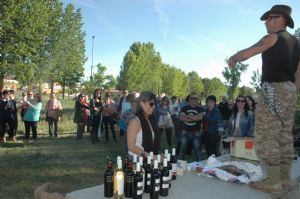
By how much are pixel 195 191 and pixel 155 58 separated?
181ft

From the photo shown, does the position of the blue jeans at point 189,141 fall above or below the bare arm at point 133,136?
below

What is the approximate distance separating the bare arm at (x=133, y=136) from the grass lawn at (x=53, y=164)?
243 cm

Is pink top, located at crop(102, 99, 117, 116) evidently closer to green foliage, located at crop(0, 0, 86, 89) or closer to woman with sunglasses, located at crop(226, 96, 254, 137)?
woman with sunglasses, located at crop(226, 96, 254, 137)

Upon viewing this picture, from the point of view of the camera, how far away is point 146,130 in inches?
181

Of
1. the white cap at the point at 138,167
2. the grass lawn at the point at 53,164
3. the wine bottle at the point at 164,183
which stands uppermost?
the white cap at the point at 138,167

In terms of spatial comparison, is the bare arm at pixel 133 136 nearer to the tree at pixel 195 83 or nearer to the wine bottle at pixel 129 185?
the wine bottle at pixel 129 185

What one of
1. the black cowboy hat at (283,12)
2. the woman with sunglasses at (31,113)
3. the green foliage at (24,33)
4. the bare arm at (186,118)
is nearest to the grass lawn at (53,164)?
the woman with sunglasses at (31,113)

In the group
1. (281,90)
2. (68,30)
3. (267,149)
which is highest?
(68,30)

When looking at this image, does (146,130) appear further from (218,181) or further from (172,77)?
(172,77)

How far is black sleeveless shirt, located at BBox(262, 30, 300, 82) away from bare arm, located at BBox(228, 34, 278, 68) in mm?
98

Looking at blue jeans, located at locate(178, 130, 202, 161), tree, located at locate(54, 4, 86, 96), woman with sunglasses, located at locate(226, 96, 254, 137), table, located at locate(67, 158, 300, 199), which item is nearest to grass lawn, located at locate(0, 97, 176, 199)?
blue jeans, located at locate(178, 130, 202, 161)

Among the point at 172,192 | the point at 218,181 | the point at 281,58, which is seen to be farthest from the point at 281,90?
the point at 172,192

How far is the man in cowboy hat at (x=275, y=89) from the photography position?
3445 mm

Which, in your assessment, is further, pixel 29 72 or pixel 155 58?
pixel 155 58
